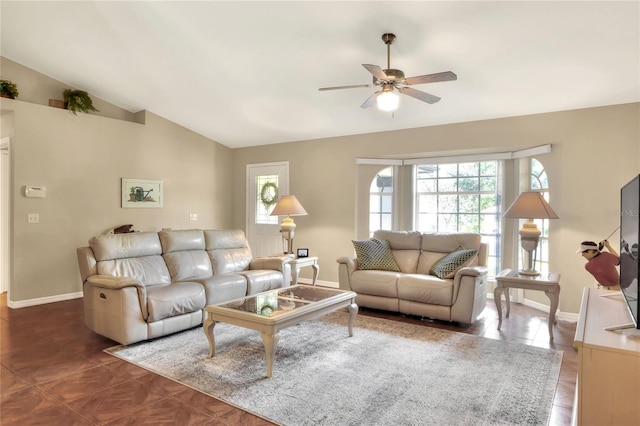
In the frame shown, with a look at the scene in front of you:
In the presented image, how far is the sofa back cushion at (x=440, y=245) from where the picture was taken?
179 inches

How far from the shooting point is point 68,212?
5281mm

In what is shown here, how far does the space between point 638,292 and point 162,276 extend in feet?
13.0

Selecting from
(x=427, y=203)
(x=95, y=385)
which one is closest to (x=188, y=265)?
(x=95, y=385)

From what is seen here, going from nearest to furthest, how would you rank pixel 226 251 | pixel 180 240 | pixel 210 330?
pixel 210 330 < pixel 180 240 < pixel 226 251

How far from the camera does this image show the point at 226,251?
16.0 ft

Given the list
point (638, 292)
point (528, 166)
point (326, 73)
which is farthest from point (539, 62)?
point (638, 292)

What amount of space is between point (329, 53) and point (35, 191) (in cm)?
413

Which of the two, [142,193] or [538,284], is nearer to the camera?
[538,284]

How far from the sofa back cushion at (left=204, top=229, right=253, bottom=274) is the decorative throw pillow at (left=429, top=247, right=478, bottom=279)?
7.85ft

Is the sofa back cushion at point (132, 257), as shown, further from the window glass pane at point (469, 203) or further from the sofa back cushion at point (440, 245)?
the window glass pane at point (469, 203)

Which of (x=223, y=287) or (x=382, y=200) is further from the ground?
(x=382, y=200)

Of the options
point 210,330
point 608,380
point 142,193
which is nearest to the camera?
point 608,380

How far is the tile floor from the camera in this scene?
7.42 feet

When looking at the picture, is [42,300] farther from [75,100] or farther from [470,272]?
[470,272]
